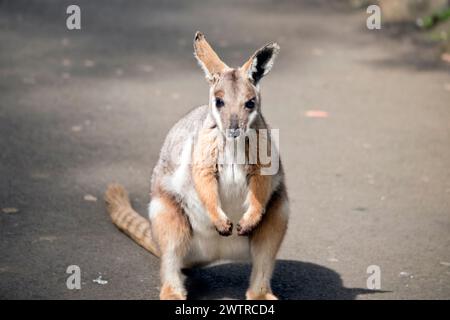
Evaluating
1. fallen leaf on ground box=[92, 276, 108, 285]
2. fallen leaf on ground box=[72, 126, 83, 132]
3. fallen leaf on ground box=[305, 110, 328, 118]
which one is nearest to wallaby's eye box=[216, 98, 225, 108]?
fallen leaf on ground box=[92, 276, 108, 285]

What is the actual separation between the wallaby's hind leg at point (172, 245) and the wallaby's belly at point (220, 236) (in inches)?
2.2

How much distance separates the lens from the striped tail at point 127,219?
5.61 metres

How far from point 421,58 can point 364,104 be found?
2.07 meters

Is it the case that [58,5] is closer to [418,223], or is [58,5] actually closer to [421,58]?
[421,58]

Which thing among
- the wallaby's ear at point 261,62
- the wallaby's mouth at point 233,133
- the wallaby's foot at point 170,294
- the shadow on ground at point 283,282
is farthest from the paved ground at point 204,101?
the wallaby's ear at point 261,62

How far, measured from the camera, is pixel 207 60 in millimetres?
4840

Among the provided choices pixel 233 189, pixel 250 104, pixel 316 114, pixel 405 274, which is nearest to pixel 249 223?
pixel 233 189

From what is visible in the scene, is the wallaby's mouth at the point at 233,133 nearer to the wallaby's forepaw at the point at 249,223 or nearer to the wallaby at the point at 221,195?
the wallaby at the point at 221,195

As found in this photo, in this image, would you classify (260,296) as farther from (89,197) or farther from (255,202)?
(89,197)

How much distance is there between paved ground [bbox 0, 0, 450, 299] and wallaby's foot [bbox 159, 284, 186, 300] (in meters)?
0.24

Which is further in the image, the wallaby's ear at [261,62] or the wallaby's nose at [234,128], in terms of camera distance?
the wallaby's ear at [261,62]

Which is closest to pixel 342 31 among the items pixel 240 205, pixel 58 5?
pixel 58 5

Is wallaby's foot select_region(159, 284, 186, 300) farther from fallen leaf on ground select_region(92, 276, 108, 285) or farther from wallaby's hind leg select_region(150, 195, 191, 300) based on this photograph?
fallen leaf on ground select_region(92, 276, 108, 285)

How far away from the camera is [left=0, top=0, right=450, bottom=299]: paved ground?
17.8ft
